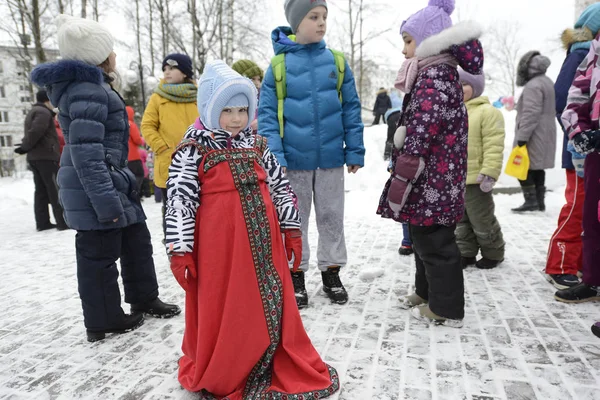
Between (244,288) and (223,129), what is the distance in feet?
2.80

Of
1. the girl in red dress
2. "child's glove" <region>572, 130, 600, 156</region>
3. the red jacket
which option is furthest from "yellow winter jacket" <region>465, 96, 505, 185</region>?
the red jacket

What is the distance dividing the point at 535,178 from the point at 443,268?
5.19 metres

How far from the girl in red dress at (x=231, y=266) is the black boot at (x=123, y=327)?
1063 millimetres

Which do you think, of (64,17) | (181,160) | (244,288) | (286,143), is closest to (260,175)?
(181,160)

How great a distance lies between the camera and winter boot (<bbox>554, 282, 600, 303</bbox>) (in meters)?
3.36

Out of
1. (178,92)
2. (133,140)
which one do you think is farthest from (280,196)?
(133,140)

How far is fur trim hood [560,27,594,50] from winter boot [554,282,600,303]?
205 centimetres

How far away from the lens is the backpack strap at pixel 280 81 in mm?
3514

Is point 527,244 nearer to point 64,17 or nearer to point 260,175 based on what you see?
point 260,175

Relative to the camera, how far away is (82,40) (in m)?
2.94

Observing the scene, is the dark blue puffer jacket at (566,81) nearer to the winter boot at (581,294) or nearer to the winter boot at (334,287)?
the winter boot at (581,294)

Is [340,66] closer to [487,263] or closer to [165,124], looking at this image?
[165,124]

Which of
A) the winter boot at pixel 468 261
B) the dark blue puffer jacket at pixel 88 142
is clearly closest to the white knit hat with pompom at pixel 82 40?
the dark blue puffer jacket at pixel 88 142

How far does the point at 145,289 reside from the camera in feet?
11.4
